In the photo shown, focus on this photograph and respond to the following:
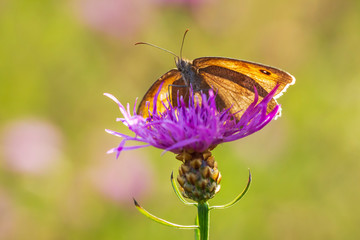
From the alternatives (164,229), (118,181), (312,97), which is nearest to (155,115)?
(118,181)

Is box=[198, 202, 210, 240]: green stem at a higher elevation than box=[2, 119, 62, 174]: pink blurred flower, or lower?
lower

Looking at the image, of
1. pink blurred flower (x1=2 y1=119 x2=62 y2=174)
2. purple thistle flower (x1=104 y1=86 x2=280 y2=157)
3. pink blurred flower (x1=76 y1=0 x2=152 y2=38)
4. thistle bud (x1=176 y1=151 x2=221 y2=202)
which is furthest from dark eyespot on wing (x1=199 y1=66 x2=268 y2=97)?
pink blurred flower (x1=76 y1=0 x2=152 y2=38)

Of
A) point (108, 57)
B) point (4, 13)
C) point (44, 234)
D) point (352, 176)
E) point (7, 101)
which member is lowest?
point (44, 234)

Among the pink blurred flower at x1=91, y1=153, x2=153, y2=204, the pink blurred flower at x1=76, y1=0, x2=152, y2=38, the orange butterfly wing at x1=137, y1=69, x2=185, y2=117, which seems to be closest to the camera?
the orange butterfly wing at x1=137, y1=69, x2=185, y2=117

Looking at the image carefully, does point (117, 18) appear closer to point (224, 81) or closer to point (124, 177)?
point (124, 177)

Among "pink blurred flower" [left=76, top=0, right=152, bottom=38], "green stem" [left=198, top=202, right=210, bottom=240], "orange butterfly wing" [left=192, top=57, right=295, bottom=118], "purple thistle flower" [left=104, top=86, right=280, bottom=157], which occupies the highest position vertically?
"pink blurred flower" [left=76, top=0, right=152, bottom=38]

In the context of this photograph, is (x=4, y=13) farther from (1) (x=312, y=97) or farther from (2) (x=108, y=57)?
(1) (x=312, y=97)

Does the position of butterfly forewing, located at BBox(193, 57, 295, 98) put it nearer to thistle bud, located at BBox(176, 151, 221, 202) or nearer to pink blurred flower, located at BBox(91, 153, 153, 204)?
thistle bud, located at BBox(176, 151, 221, 202)

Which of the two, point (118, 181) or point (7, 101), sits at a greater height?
point (7, 101)

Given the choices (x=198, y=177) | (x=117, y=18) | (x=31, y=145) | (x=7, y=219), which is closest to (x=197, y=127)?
(x=198, y=177)
